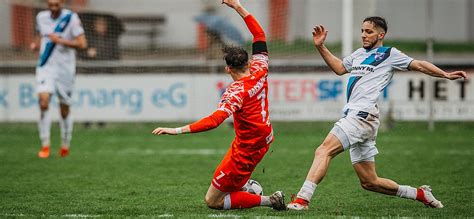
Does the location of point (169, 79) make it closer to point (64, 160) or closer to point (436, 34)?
point (64, 160)

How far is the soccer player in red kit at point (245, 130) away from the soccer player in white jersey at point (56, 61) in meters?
5.94

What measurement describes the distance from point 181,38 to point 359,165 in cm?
1381

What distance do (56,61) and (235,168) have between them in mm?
6492

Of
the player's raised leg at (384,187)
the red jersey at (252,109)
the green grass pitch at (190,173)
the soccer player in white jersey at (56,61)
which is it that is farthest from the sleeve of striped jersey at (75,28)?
the player's raised leg at (384,187)

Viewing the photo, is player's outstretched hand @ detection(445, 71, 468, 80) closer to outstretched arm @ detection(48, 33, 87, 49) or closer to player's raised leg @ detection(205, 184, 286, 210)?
player's raised leg @ detection(205, 184, 286, 210)

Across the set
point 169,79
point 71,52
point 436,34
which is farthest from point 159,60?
point 436,34

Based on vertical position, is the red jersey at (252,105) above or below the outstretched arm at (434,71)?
below

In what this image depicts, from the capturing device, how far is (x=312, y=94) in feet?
57.7

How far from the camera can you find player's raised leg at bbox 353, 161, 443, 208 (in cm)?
773

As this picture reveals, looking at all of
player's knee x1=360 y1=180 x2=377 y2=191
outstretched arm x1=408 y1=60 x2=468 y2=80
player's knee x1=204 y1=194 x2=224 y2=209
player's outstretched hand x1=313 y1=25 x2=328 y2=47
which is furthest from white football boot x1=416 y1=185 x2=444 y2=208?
player's knee x1=204 y1=194 x2=224 y2=209

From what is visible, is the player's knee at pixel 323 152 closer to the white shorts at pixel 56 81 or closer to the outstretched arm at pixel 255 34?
the outstretched arm at pixel 255 34

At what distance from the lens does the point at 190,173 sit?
36.3 feet

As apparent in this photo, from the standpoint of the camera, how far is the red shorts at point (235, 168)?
7.50 meters

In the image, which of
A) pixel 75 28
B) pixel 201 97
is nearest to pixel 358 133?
pixel 75 28
